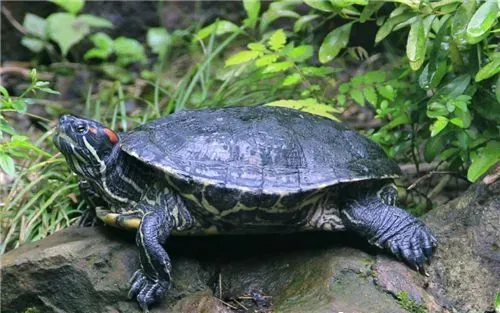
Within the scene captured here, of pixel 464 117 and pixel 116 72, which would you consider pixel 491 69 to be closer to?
pixel 464 117

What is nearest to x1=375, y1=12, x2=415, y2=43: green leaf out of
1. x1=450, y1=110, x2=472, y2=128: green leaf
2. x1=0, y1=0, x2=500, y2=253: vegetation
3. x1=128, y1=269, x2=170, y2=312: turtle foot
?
x1=0, y1=0, x2=500, y2=253: vegetation

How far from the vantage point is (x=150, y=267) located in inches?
104

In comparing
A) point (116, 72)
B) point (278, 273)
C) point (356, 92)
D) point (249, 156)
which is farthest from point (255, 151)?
point (116, 72)

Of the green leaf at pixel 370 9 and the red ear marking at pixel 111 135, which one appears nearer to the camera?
the red ear marking at pixel 111 135

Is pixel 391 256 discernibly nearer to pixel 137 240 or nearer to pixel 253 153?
pixel 253 153

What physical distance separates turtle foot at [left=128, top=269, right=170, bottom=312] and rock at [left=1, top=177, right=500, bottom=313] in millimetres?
45

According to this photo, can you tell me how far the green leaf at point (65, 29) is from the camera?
18.9 ft

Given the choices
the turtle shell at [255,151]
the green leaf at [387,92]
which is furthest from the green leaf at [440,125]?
the green leaf at [387,92]

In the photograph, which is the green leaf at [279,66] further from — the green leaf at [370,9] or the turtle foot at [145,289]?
the turtle foot at [145,289]

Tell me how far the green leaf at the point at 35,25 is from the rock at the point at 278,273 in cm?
358

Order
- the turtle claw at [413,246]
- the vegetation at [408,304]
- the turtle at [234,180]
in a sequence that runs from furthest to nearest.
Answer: the turtle claw at [413,246], the turtle at [234,180], the vegetation at [408,304]

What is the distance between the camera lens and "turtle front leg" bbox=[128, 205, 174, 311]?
2.61 m

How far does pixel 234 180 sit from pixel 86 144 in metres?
0.66

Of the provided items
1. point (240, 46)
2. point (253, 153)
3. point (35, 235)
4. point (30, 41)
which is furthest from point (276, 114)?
point (30, 41)
